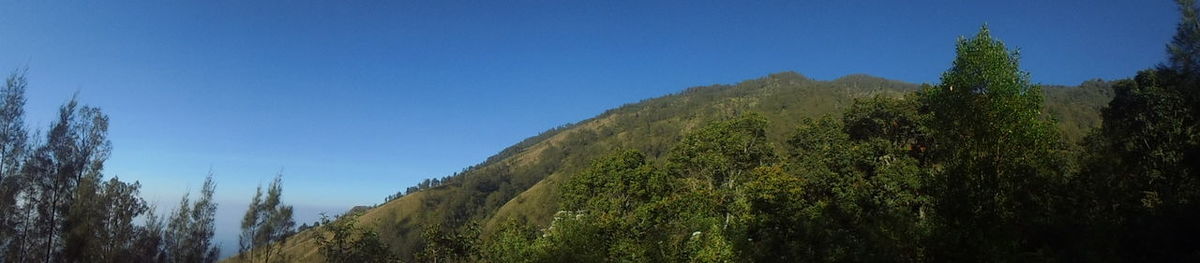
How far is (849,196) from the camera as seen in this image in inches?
1374

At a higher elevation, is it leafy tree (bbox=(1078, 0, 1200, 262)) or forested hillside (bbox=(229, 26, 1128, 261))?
forested hillside (bbox=(229, 26, 1128, 261))

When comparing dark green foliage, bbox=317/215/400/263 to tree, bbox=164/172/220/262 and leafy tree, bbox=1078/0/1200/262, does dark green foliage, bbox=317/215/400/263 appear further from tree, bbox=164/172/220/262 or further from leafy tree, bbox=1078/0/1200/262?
leafy tree, bbox=1078/0/1200/262

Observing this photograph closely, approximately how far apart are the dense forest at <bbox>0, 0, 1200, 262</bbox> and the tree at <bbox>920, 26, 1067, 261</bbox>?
0.05 meters

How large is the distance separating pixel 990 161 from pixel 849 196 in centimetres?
2110

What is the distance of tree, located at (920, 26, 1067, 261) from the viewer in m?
11.8

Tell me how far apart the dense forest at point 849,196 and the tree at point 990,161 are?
48 mm

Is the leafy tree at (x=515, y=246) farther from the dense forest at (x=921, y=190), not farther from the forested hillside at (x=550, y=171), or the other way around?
the forested hillside at (x=550, y=171)

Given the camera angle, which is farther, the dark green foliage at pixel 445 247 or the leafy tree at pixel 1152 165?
the dark green foliage at pixel 445 247

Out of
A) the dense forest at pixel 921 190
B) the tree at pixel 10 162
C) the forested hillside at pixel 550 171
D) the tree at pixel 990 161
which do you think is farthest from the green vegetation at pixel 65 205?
the forested hillside at pixel 550 171

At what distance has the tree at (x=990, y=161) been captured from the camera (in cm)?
1178

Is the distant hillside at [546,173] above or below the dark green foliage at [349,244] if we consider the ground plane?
above

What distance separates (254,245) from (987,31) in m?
36.2

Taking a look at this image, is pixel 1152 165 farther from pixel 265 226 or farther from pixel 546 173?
pixel 546 173

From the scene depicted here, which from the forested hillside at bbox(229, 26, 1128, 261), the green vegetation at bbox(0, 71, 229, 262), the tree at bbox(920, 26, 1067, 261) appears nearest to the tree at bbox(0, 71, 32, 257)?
the green vegetation at bbox(0, 71, 229, 262)
